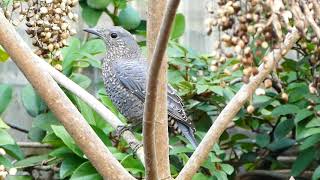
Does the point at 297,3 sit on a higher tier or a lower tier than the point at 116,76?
higher

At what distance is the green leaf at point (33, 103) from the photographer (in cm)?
342

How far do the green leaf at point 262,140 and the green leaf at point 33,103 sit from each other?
0.92 m

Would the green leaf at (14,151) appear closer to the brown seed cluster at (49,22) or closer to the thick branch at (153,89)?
the brown seed cluster at (49,22)

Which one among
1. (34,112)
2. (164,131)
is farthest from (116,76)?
(164,131)

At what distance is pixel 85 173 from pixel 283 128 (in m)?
0.97

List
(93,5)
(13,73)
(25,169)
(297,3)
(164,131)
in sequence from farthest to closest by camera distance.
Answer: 1. (13,73)
2. (93,5)
3. (25,169)
4. (164,131)
5. (297,3)

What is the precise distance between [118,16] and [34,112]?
24.4 inches

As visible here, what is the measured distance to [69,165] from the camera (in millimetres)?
3131

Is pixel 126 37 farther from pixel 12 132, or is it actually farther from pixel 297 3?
pixel 297 3

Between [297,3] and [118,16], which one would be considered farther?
[118,16]

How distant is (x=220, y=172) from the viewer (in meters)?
3.09

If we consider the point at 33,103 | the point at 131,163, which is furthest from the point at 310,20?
the point at 33,103

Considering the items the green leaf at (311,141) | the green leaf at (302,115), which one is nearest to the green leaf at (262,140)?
the green leaf at (311,141)

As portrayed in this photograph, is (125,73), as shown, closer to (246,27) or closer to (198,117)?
(198,117)
